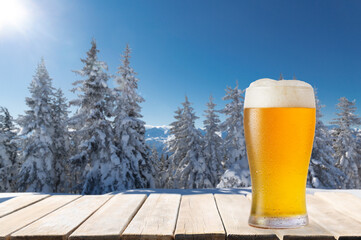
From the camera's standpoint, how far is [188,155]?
24375 millimetres

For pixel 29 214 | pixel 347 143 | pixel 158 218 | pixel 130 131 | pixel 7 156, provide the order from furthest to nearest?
pixel 347 143 → pixel 7 156 → pixel 130 131 → pixel 29 214 → pixel 158 218

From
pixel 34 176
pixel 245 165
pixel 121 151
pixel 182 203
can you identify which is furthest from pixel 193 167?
pixel 182 203

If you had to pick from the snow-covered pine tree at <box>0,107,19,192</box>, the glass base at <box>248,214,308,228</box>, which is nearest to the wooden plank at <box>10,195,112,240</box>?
the glass base at <box>248,214,308,228</box>

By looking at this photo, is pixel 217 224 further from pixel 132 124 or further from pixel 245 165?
pixel 245 165

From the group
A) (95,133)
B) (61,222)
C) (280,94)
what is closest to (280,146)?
(280,94)

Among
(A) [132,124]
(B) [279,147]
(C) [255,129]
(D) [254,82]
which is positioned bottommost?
(B) [279,147]

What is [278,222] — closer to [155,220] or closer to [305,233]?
[305,233]

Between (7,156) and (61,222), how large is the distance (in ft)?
92.8

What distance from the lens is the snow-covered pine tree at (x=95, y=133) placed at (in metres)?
17.3

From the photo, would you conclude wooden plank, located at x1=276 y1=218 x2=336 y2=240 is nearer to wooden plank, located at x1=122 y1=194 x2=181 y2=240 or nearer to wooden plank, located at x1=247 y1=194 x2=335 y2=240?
wooden plank, located at x1=247 y1=194 x2=335 y2=240

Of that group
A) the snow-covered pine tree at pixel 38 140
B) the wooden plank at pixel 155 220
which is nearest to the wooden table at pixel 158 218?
the wooden plank at pixel 155 220

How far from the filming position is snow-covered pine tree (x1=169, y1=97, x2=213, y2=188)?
23.9 metres

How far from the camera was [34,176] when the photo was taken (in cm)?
2067

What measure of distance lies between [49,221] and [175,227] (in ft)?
2.41
